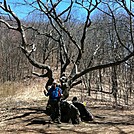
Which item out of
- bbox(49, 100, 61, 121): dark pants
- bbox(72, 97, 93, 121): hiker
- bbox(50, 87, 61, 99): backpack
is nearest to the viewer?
bbox(50, 87, 61, 99): backpack

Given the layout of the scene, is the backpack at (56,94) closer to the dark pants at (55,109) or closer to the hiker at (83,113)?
the dark pants at (55,109)

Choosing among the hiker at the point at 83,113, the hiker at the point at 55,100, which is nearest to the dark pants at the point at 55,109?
the hiker at the point at 55,100

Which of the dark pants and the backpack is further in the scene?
the dark pants

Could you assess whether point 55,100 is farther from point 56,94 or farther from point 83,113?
point 83,113

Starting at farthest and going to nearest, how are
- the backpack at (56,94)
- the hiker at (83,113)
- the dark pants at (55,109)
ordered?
the hiker at (83,113) → the dark pants at (55,109) → the backpack at (56,94)

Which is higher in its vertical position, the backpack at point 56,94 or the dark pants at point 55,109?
the backpack at point 56,94

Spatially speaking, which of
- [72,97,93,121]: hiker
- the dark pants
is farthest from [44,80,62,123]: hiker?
[72,97,93,121]: hiker

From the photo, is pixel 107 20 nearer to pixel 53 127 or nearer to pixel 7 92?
pixel 7 92

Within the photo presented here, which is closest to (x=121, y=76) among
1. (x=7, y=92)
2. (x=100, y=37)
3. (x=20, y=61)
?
(x=100, y=37)

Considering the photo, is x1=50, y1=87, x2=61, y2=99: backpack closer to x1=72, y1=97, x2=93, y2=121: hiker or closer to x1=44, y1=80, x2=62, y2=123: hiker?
x1=44, y1=80, x2=62, y2=123: hiker

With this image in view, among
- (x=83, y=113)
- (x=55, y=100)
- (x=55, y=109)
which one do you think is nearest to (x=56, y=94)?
(x=55, y=100)

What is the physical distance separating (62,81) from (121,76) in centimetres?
1229

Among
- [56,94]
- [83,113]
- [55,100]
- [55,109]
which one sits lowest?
[83,113]

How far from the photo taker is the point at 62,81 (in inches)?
536
